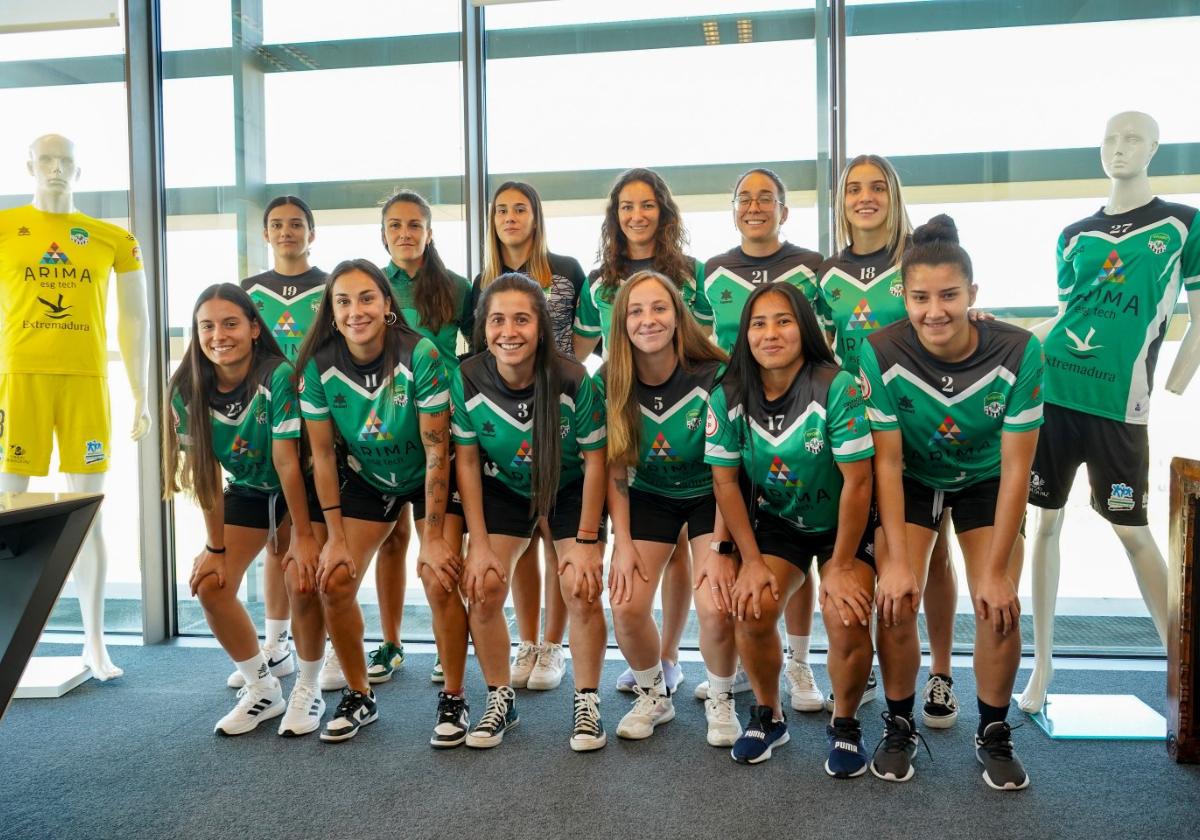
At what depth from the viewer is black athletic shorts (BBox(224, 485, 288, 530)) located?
268 centimetres

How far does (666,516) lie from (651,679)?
0.44 meters

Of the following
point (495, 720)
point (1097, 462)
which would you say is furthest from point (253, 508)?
point (1097, 462)

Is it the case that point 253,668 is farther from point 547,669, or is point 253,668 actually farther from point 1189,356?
point 1189,356

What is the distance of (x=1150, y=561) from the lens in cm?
256

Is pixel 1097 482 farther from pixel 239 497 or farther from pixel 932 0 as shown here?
pixel 239 497

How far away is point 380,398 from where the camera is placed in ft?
8.26

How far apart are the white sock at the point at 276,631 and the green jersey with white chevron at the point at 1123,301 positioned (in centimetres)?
246

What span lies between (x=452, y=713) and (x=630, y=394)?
965mm

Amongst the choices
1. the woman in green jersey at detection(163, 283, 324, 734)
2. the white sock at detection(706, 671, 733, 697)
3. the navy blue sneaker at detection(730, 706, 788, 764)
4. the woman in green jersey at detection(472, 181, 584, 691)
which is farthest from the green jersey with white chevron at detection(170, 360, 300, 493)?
the navy blue sneaker at detection(730, 706, 788, 764)

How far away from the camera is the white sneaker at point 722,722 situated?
2.38 metres

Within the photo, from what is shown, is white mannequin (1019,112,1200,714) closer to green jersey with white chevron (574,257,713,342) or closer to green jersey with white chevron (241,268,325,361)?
green jersey with white chevron (574,257,713,342)

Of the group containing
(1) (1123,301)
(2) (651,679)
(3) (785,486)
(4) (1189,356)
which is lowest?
(2) (651,679)

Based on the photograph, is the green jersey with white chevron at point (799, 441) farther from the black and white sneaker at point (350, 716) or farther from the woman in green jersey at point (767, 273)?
the black and white sneaker at point (350, 716)

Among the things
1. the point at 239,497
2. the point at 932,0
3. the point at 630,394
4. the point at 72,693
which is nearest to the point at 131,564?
the point at 72,693
